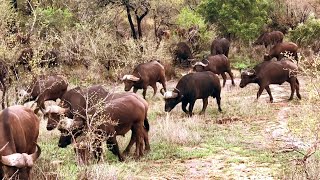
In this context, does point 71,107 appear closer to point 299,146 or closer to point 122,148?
point 122,148

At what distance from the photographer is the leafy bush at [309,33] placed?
28.8 m

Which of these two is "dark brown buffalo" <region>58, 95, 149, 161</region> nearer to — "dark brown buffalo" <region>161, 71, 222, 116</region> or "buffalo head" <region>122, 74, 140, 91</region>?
"dark brown buffalo" <region>161, 71, 222, 116</region>

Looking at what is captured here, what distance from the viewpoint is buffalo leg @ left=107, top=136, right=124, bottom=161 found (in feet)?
36.3

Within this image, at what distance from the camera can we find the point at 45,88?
16703 mm

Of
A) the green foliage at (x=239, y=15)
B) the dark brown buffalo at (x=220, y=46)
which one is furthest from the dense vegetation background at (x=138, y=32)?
the dark brown buffalo at (x=220, y=46)

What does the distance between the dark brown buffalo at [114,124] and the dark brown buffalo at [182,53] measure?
1569 cm

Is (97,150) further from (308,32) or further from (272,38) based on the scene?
(308,32)

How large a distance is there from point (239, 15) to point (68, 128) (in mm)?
19332

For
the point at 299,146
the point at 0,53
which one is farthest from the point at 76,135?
the point at 0,53

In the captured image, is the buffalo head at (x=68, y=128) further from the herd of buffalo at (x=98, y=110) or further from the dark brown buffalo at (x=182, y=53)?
the dark brown buffalo at (x=182, y=53)

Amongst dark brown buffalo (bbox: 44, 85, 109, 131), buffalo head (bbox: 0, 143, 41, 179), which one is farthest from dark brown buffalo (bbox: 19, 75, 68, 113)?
buffalo head (bbox: 0, 143, 41, 179)

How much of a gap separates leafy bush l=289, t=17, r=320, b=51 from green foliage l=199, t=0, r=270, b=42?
2.20 metres

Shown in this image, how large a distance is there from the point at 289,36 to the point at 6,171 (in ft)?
79.7

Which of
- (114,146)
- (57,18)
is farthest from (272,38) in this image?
(114,146)
